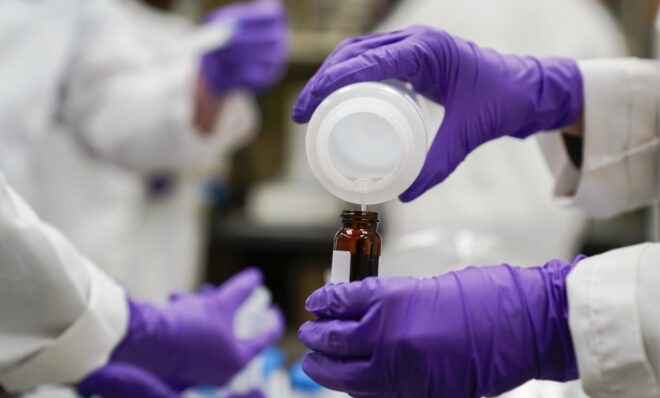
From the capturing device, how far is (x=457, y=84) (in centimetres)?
78

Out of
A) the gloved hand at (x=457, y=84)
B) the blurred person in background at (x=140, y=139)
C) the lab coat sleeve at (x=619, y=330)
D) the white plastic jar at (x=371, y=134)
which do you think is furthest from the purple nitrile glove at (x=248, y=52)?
the lab coat sleeve at (x=619, y=330)

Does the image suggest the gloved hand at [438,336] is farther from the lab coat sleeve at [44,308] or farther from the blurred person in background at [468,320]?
the lab coat sleeve at [44,308]

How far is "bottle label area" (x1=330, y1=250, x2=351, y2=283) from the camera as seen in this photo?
2.15 ft

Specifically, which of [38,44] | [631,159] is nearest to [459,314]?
[631,159]

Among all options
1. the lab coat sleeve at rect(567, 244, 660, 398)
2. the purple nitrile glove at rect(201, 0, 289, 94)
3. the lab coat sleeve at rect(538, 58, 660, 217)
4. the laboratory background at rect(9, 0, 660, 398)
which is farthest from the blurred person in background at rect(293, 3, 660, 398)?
the purple nitrile glove at rect(201, 0, 289, 94)

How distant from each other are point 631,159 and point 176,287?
1604 millimetres

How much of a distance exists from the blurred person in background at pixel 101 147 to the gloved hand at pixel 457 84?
0.32 metres

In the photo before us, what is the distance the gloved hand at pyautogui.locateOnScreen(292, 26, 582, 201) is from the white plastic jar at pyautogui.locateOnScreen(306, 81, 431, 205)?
0.04 metres

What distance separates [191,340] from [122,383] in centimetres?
10

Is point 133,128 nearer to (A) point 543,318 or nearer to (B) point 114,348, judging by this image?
(B) point 114,348

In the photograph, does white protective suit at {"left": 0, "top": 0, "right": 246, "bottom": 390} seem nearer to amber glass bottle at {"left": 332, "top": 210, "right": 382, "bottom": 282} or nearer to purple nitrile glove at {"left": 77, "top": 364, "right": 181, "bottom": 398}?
purple nitrile glove at {"left": 77, "top": 364, "right": 181, "bottom": 398}

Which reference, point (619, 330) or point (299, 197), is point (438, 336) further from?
point (299, 197)

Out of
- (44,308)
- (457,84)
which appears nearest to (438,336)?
(457,84)

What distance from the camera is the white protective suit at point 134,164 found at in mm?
1791
